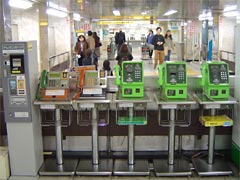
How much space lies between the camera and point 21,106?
3848 millimetres

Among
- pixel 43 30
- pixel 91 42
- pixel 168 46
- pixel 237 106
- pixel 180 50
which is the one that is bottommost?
pixel 237 106

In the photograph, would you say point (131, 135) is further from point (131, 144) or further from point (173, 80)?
point (173, 80)

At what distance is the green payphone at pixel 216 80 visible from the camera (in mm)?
4004

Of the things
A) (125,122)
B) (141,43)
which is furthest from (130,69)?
(141,43)

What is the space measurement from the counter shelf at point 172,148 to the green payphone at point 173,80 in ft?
0.32

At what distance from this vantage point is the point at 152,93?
4.40m

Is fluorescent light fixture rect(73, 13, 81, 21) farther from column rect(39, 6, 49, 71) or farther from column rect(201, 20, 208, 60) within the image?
column rect(201, 20, 208, 60)

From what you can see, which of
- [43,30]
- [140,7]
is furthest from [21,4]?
[140,7]

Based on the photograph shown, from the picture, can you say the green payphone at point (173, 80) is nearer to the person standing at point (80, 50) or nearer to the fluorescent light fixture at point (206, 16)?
the person standing at point (80, 50)

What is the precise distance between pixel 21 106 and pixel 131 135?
1471mm

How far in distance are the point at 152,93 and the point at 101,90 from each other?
0.80 m

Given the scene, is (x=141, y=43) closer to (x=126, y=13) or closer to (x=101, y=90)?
(x=126, y=13)

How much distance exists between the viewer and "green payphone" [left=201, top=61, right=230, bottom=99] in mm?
4004

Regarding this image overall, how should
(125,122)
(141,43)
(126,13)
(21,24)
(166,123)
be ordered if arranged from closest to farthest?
(125,122) → (166,123) → (21,24) → (141,43) → (126,13)
